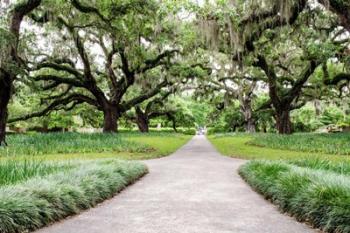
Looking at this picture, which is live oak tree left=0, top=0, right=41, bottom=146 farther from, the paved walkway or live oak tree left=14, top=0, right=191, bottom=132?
the paved walkway

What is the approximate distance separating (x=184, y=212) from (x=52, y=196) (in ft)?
6.29

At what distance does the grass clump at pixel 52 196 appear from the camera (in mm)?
4758

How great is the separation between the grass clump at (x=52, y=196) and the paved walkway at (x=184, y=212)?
17cm

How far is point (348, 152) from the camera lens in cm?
1529

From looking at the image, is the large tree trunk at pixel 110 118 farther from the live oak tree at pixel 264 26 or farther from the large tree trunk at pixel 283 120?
the large tree trunk at pixel 283 120

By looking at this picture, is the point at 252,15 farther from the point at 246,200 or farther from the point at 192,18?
the point at 246,200

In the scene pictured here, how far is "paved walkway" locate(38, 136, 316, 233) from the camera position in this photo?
5207mm

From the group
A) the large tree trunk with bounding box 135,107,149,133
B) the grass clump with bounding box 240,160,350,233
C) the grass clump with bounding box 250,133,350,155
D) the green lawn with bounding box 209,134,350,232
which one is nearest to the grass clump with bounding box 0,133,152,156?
the grass clump with bounding box 250,133,350,155

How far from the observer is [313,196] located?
555 centimetres

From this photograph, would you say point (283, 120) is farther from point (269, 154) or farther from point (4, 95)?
point (4, 95)

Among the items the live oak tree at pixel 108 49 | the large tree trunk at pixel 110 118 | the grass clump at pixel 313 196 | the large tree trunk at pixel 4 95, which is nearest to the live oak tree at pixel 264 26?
the live oak tree at pixel 108 49

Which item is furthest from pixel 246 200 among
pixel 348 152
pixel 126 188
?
pixel 348 152

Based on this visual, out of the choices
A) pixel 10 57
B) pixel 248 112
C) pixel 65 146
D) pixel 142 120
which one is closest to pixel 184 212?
pixel 65 146

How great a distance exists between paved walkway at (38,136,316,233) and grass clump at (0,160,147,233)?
0.17 metres
